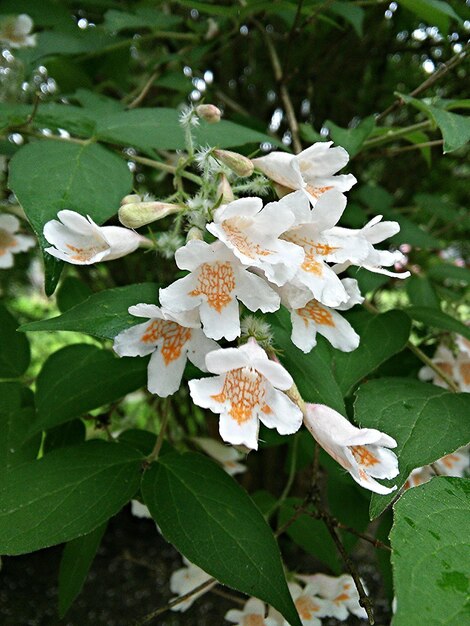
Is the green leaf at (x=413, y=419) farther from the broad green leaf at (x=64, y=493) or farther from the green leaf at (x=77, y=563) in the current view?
the green leaf at (x=77, y=563)

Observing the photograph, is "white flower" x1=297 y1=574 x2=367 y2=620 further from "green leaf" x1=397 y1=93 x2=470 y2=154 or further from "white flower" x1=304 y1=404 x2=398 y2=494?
"green leaf" x1=397 y1=93 x2=470 y2=154

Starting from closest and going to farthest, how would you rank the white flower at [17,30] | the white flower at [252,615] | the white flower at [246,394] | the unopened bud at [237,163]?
the white flower at [246,394], the unopened bud at [237,163], the white flower at [252,615], the white flower at [17,30]

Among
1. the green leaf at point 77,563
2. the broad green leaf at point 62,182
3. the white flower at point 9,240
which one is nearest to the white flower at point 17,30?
the white flower at point 9,240

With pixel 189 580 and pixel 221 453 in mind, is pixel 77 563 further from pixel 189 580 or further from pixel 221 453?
pixel 221 453

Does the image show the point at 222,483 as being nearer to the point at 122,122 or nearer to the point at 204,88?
the point at 122,122

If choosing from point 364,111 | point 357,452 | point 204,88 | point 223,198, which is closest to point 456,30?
point 364,111

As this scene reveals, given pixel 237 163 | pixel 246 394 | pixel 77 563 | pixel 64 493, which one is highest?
pixel 237 163

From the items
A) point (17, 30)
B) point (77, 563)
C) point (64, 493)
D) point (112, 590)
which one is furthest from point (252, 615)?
point (17, 30)
